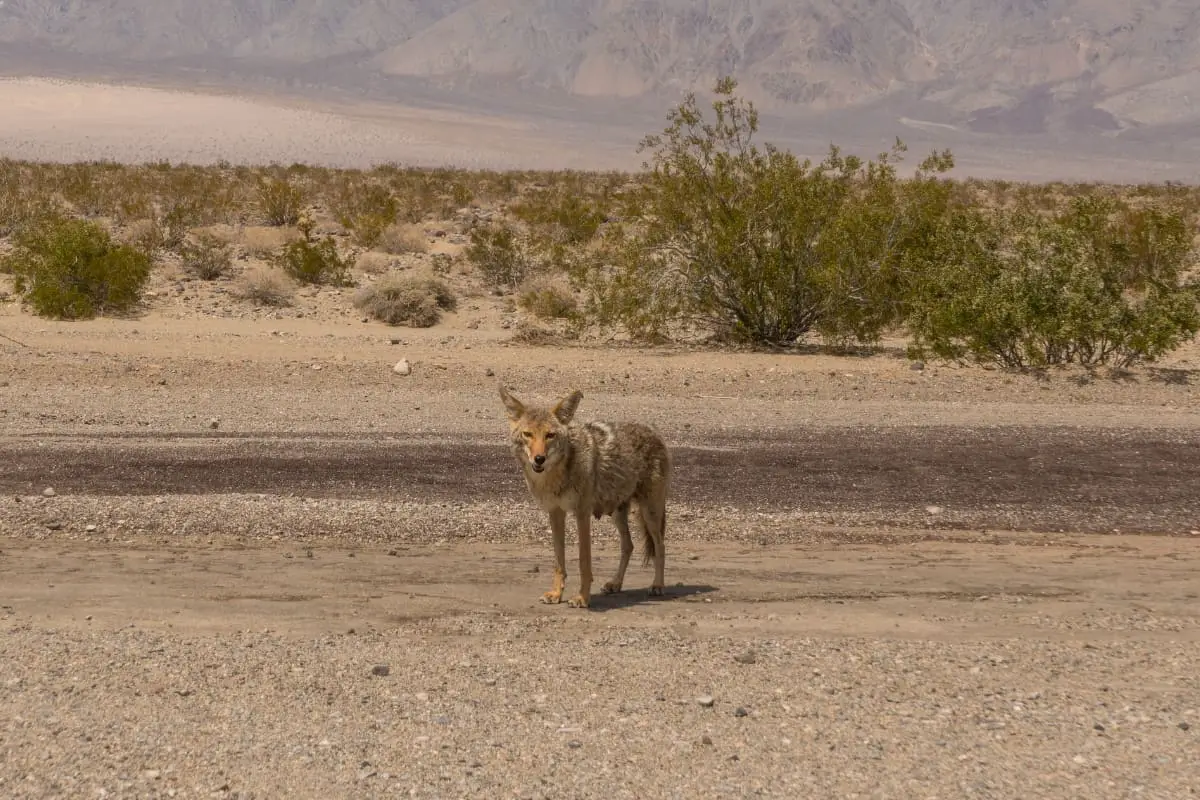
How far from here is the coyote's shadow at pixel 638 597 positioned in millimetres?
8477

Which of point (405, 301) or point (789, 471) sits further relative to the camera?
point (405, 301)

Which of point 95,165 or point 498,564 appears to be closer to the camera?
point 498,564

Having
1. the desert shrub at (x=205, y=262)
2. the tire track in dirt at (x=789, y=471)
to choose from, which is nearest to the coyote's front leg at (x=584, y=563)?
the tire track in dirt at (x=789, y=471)

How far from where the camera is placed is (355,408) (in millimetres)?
16078

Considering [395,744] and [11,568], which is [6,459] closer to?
[11,568]

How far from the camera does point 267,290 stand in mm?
26938

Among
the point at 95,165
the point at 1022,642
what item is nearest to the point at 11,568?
the point at 1022,642

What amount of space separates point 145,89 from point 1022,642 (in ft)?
550

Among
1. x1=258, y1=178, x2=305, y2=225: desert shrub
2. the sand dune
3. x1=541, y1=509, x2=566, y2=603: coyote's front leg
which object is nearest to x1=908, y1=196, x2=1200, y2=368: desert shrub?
x1=541, y1=509, x2=566, y2=603: coyote's front leg

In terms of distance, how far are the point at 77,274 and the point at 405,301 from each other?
20.3 ft

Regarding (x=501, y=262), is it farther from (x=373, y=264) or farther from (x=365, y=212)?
(x=365, y=212)

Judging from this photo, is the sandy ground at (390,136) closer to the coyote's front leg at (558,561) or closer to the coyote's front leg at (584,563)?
the coyote's front leg at (558,561)

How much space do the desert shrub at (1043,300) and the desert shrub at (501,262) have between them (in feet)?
38.2

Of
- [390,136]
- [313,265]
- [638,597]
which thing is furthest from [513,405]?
[390,136]
